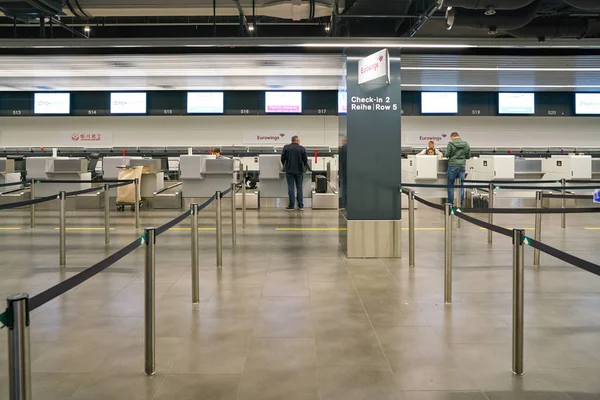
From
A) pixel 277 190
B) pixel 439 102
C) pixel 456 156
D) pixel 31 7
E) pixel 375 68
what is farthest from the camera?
pixel 439 102

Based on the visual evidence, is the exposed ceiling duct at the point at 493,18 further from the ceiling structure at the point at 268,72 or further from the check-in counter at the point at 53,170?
the check-in counter at the point at 53,170

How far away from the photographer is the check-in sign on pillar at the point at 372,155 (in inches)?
264

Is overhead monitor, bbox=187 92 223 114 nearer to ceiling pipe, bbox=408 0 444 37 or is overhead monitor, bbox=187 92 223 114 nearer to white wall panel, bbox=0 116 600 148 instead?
white wall panel, bbox=0 116 600 148

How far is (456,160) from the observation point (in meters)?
12.0

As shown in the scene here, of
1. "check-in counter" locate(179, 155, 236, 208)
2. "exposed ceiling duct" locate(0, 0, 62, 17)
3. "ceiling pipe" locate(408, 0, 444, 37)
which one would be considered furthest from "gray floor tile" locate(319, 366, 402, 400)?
"check-in counter" locate(179, 155, 236, 208)

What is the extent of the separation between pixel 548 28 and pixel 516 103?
12.3 metres

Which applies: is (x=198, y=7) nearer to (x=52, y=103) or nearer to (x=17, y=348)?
(x=17, y=348)

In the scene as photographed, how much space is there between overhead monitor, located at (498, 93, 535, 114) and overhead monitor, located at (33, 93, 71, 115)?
51.0ft

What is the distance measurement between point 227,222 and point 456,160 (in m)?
5.53

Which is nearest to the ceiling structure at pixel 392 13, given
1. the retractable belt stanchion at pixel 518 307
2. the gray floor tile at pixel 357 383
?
the retractable belt stanchion at pixel 518 307

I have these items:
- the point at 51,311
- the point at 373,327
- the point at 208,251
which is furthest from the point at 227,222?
the point at 373,327

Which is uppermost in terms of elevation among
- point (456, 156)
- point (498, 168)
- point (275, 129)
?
point (275, 129)

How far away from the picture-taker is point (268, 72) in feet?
45.8

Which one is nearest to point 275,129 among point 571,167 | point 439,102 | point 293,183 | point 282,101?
point 282,101
